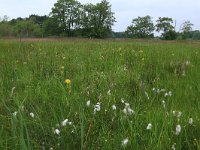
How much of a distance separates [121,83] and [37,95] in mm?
985

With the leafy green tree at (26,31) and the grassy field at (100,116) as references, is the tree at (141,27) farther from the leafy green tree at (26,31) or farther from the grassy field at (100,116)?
the grassy field at (100,116)

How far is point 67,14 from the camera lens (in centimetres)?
8112

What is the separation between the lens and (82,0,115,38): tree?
7706 cm

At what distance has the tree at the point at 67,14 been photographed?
7894 centimetres

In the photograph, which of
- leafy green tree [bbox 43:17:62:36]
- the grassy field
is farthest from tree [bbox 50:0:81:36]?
the grassy field

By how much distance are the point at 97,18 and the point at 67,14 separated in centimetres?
763

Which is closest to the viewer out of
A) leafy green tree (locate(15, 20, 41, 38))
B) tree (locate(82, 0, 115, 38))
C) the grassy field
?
the grassy field

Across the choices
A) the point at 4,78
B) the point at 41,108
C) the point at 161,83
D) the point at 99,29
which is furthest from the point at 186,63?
the point at 99,29

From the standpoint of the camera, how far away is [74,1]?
83062 mm

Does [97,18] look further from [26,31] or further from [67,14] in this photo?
[26,31]

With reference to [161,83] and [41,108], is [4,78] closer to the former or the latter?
[41,108]

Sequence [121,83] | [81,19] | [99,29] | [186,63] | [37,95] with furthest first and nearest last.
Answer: [81,19], [99,29], [186,63], [121,83], [37,95]

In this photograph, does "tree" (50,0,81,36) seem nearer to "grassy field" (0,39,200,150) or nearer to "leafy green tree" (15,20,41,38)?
"leafy green tree" (15,20,41,38)

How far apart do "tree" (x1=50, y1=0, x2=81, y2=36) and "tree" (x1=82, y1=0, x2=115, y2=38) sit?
1974 millimetres
